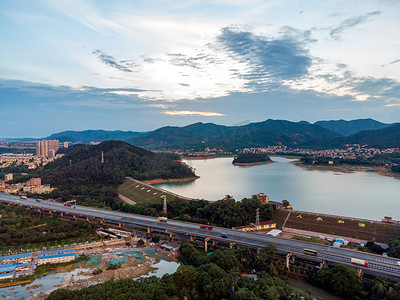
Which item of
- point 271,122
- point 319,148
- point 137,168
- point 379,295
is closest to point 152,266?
point 379,295

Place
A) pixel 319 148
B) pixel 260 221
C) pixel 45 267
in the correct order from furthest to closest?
pixel 319 148
pixel 260 221
pixel 45 267

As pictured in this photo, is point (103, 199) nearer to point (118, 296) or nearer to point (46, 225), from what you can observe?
point (46, 225)

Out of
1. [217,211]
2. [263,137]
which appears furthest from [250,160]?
[217,211]

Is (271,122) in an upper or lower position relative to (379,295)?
A: upper

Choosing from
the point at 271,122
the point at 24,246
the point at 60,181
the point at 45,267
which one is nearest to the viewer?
the point at 45,267

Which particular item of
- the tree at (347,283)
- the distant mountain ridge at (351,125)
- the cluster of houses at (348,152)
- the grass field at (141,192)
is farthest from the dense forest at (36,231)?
the distant mountain ridge at (351,125)

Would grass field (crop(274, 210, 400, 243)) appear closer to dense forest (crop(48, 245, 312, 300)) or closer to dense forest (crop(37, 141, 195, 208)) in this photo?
dense forest (crop(48, 245, 312, 300))

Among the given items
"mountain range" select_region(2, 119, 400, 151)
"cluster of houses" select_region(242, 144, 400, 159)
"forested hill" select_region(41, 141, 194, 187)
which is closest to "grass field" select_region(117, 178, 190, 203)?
"forested hill" select_region(41, 141, 194, 187)
